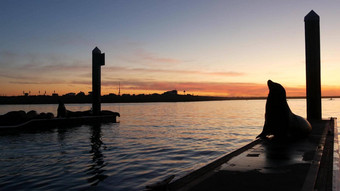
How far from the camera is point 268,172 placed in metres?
6.46

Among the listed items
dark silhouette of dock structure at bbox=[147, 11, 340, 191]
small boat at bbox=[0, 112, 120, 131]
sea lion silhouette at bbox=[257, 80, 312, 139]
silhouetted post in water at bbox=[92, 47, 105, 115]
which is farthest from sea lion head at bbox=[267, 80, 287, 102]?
silhouetted post in water at bbox=[92, 47, 105, 115]

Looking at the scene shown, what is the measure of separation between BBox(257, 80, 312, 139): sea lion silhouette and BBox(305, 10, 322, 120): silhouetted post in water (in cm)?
999

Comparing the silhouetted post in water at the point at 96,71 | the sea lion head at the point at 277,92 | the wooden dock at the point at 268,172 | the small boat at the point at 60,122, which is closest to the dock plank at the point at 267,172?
the wooden dock at the point at 268,172

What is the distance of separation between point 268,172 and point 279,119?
6.25 metres

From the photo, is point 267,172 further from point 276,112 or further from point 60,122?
point 60,122

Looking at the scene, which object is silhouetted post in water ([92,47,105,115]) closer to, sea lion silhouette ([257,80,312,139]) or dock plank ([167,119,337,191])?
sea lion silhouette ([257,80,312,139])

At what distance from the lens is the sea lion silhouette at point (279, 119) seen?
39.6 feet

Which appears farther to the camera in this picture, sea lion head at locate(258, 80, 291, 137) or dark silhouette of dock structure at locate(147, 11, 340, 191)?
sea lion head at locate(258, 80, 291, 137)

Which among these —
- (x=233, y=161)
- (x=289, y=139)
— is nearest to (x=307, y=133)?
(x=289, y=139)

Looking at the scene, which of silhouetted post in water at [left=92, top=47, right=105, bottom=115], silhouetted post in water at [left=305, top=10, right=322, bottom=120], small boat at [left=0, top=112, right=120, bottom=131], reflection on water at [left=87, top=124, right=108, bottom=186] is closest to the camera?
reflection on water at [left=87, top=124, right=108, bottom=186]

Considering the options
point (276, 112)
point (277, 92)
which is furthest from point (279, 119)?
point (277, 92)

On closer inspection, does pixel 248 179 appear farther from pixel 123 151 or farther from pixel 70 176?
pixel 123 151

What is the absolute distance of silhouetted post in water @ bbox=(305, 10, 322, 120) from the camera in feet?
69.9

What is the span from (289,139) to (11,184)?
34.0 ft
